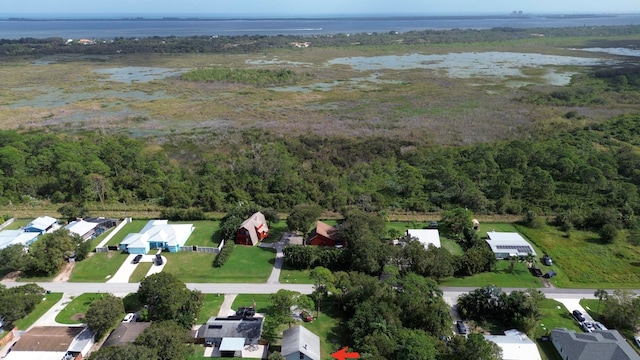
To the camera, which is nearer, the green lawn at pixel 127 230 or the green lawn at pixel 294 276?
the green lawn at pixel 294 276

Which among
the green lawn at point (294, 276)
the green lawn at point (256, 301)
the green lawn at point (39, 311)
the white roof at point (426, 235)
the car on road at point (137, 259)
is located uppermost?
the white roof at point (426, 235)

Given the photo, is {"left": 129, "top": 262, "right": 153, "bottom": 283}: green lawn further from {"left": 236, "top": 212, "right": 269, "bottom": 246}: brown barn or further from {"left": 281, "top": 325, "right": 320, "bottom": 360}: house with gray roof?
{"left": 281, "top": 325, "right": 320, "bottom": 360}: house with gray roof

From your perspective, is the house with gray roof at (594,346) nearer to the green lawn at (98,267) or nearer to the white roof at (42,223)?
the green lawn at (98,267)

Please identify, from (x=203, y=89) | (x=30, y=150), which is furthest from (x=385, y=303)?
(x=203, y=89)

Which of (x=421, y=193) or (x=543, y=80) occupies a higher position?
(x=543, y=80)

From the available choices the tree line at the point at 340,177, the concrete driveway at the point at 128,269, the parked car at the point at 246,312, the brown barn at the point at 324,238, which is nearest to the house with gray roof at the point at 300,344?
the parked car at the point at 246,312

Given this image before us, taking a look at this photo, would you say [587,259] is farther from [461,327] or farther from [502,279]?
[461,327]

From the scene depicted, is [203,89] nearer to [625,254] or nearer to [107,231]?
[107,231]
